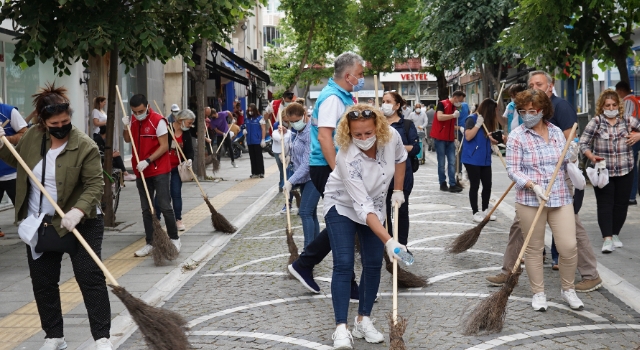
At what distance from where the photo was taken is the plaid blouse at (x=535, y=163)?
650 cm

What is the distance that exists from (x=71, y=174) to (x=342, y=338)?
199cm

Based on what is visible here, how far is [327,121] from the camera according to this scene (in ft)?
20.7

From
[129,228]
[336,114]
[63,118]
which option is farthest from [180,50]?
[63,118]

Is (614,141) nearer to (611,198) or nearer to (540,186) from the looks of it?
(611,198)

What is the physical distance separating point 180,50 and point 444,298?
5841 mm

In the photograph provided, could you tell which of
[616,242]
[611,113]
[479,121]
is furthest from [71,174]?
[479,121]

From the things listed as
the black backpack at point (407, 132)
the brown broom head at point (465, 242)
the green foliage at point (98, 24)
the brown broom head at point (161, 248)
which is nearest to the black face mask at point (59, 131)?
the brown broom head at point (161, 248)

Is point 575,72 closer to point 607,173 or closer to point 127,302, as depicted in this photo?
point 607,173

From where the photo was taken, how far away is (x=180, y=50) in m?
11.3

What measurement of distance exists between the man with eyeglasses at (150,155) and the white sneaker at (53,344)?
3.84 metres

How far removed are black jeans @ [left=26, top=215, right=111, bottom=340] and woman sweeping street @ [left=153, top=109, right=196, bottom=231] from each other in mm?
4770

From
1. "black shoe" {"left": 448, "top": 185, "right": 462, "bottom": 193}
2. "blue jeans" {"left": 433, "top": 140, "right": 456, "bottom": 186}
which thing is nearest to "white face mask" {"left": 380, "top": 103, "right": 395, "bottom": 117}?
"blue jeans" {"left": 433, "top": 140, "right": 456, "bottom": 186}

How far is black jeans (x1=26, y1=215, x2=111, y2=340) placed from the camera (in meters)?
5.38

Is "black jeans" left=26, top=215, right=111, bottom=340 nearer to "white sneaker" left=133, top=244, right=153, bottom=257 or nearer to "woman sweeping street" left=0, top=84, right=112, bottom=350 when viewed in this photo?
"woman sweeping street" left=0, top=84, right=112, bottom=350
